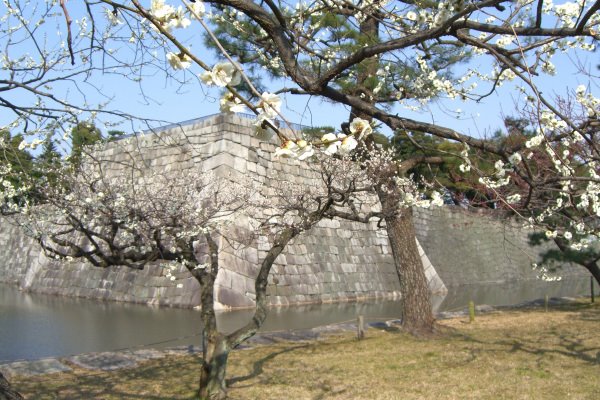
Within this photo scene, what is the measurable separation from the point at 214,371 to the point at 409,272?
3.81 meters

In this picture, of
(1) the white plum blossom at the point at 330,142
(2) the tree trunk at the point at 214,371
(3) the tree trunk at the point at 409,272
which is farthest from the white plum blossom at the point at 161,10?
(3) the tree trunk at the point at 409,272

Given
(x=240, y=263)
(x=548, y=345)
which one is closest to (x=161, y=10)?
(x=548, y=345)

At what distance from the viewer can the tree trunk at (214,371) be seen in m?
4.93

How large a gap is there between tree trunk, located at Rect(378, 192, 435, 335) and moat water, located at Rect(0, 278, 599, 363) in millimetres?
2160

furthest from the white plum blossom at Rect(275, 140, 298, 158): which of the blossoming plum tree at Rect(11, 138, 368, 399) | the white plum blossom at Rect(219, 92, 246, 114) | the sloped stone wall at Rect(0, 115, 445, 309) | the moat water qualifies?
the sloped stone wall at Rect(0, 115, 445, 309)

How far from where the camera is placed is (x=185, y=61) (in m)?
1.67

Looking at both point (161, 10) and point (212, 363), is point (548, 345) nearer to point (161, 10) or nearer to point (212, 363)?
point (212, 363)

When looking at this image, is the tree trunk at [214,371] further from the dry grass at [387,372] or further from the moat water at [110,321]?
the moat water at [110,321]

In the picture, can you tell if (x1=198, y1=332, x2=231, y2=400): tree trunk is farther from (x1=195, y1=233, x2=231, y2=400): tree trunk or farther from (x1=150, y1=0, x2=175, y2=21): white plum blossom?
(x1=150, y1=0, x2=175, y2=21): white plum blossom

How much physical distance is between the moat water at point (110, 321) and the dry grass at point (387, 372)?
1.23 m

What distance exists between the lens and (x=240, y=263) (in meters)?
12.5

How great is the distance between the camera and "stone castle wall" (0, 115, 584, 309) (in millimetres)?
12320

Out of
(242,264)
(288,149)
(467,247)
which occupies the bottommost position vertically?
(288,149)

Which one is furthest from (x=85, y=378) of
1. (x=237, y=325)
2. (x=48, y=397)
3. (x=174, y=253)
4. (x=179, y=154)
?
(x=179, y=154)
